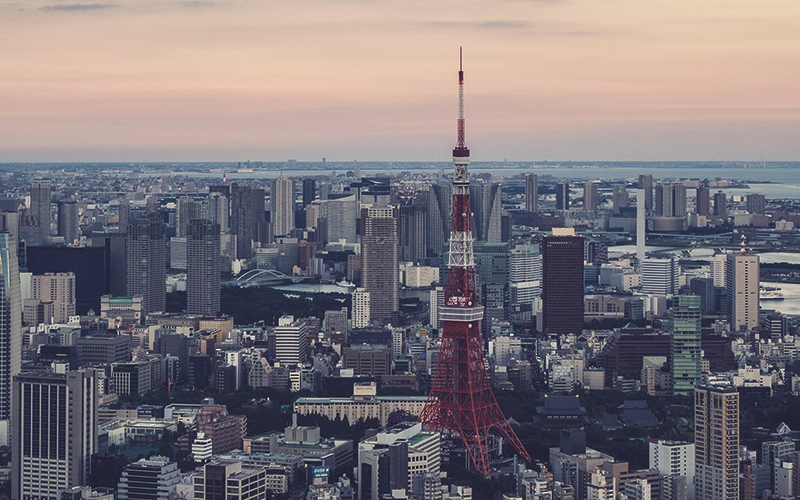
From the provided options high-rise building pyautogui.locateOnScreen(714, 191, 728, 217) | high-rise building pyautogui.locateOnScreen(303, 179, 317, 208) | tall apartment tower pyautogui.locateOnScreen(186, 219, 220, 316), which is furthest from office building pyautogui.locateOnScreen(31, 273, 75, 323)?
high-rise building pyautogui.locateOnScreen(714, 191, 728, 217)

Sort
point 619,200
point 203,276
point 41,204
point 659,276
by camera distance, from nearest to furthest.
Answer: point 203,276 < point 659,276 < point 41,204 < point 619,200

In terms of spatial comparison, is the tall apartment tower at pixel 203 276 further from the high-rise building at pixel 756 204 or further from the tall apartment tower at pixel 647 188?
the tall apartment tower at pixel 647 188

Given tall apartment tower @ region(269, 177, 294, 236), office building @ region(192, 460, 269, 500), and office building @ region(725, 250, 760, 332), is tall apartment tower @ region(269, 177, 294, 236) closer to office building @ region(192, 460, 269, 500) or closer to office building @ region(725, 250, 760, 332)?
office building @ region(725, 250, 760, 332)

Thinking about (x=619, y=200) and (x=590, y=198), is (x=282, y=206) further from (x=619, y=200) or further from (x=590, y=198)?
(x=590, y=198)

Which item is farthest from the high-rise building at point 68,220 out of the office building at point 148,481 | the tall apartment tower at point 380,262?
the office building at point 148,481

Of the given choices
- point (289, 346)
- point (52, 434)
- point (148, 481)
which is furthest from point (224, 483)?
point (289, 346)

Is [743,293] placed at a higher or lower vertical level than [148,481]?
higher
